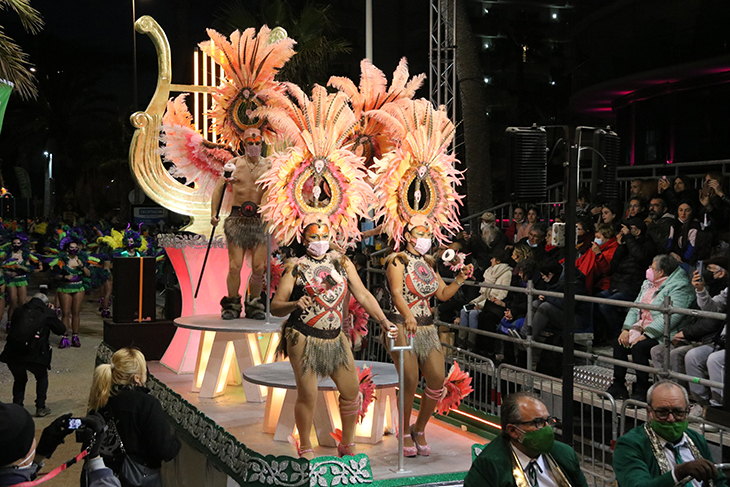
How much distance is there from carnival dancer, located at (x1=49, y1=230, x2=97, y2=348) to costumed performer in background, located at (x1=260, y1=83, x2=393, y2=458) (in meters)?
8.44

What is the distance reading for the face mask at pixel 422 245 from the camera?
5449 mm

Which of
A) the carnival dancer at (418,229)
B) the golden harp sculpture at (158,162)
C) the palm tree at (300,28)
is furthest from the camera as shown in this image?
the palm tree at (300,28)

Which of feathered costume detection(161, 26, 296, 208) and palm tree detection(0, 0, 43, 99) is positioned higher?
palm tree detection(0, 0, 43, 99)

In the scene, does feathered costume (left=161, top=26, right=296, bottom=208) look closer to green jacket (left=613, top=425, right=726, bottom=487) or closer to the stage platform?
the stage platform

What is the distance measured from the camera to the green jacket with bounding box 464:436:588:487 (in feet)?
11.0

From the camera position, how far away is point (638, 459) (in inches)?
145

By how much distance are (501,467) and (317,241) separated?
2274mm

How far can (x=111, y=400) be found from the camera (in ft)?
14.6

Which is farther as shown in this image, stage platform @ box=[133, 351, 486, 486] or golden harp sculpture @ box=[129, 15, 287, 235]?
golden harp sculpture @ box=[129, 15, 287, 235]

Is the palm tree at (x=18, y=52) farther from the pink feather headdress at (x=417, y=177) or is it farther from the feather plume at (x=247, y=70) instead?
the pink feather headdress at (x=417, y=177)

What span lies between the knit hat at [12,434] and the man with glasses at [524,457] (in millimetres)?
1893

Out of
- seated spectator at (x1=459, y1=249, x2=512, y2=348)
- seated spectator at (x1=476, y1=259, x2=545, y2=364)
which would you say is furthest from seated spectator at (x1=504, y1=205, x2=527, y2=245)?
seated spectator at (x1=476, y1=259, x2=545, y2=364)

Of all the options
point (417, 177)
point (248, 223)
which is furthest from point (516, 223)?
point (417, 177)

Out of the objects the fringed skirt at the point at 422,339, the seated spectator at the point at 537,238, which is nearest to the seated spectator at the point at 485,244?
the seated spectator at the point at 537,238
